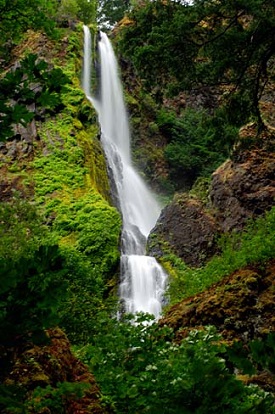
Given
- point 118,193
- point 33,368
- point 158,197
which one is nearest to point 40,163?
point 118,193

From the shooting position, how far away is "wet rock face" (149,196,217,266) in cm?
1786

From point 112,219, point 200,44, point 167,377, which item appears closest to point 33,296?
point 167,377

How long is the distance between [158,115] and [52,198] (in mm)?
16136

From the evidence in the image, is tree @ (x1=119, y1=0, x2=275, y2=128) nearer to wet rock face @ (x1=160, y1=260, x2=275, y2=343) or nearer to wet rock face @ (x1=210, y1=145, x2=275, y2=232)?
wet rock face @ (x1=160, y1=260, x2=275, y2=343)

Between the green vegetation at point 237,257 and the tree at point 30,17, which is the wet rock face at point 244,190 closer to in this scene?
the green vegetation at point 237,257

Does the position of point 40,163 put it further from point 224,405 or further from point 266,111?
point 224,405

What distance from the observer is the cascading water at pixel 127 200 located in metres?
15.5

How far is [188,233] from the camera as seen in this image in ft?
60.0

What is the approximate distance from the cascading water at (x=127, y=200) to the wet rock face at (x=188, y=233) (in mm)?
1151

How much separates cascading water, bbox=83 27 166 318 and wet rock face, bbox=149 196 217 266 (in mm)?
1151

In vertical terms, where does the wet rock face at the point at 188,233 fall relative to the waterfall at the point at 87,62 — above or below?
below

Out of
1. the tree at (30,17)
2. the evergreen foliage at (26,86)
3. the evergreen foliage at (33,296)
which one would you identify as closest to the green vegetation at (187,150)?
the tree at (30,17)

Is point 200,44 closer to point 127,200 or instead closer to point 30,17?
point 30,17

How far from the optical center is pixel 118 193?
23.3 m
